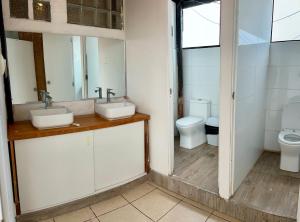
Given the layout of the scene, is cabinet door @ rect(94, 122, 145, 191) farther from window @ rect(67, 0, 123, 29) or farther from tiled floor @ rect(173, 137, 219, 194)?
window @ rect(67, 0, 123, 29)

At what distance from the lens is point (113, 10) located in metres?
2.72

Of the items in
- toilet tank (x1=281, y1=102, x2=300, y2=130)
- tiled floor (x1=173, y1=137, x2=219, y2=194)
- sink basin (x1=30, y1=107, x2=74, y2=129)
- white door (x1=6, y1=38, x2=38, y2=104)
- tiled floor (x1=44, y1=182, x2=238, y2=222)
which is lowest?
tiled floor (x1=44, y1=182, x2=238, y2=222)

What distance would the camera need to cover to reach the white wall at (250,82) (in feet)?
6.68

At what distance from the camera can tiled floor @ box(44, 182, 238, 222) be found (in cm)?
202

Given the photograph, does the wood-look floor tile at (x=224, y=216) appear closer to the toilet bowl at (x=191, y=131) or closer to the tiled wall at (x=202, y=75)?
the toilet bowl at (x=191, y=131)

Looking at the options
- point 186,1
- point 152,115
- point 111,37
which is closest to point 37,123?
point 152,115

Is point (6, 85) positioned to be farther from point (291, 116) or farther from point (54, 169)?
point (291, 116)

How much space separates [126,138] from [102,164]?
381 mm

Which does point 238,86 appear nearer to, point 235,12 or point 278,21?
point 235,12

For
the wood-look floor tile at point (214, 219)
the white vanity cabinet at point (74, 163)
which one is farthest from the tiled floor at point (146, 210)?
the white vanity cabinet at point (74, 163)

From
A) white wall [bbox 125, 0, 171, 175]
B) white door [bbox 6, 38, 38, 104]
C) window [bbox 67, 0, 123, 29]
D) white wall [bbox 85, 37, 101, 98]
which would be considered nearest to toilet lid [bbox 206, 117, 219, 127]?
white wall [bbox 125, 0, 171, 175]

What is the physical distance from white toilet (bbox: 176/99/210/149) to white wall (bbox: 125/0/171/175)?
2.47 feet

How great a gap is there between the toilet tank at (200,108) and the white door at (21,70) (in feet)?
7.83

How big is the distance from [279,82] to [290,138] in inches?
32.1
